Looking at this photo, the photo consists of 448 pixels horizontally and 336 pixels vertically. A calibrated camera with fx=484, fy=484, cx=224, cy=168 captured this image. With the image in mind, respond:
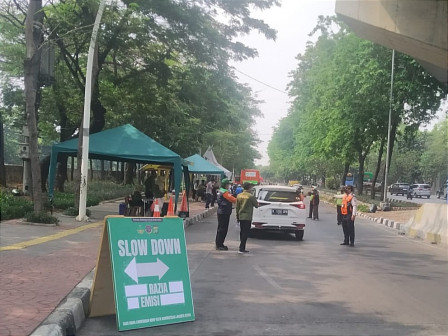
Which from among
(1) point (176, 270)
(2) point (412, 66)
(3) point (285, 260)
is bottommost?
(3) point (285, 260)

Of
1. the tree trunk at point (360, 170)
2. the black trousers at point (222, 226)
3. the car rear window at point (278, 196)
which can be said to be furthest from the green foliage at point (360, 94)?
the black trousers at point (222, 226)

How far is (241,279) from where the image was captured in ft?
27.9

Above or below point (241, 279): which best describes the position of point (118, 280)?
above

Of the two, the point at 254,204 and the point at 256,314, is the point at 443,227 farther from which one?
the point at 256,314

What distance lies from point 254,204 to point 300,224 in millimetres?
3503

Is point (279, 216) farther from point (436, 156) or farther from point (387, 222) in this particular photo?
point (436, 156)

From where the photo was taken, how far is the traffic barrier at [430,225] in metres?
15.9

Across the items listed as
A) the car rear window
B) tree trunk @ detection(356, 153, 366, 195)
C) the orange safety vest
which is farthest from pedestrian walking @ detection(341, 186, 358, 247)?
tree trunk @ detection(356, 153, 366, 195)

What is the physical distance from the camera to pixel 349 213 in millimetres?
13484

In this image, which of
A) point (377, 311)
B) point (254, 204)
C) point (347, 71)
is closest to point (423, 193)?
point (347, 71)

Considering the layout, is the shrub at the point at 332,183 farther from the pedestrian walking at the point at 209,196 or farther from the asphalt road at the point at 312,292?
the asphalt road at the point at 312,292

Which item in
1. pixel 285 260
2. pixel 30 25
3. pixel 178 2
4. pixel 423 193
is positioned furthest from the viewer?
pixel 423 193

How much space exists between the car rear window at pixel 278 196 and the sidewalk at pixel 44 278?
527cm

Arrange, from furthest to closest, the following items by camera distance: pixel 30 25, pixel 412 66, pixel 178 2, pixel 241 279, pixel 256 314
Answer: pixel 412 66, pixel 178 2, pixel 30 25, pixel 241 279, pixel 256 314
